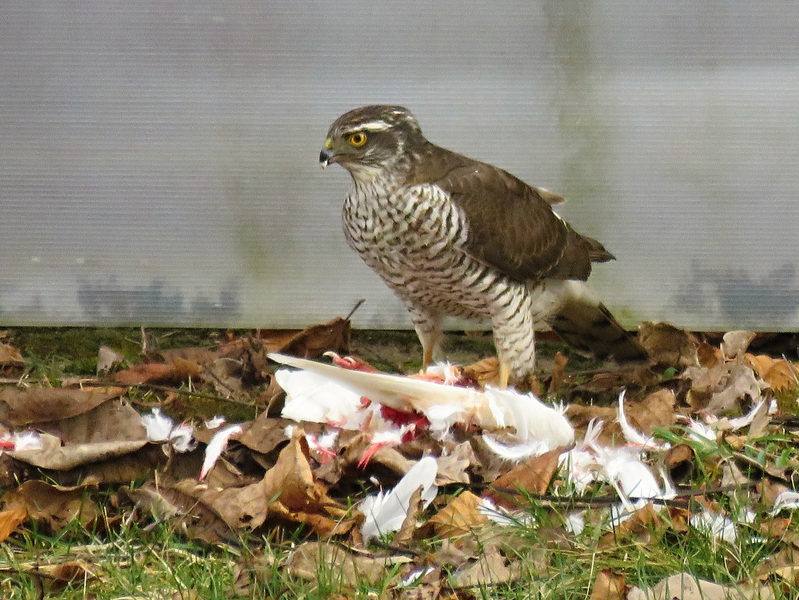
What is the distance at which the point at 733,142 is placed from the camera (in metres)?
4.18

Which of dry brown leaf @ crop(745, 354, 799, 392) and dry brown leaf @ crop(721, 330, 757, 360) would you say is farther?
dry brown leaf @ crop(721, 330, 757, 360)

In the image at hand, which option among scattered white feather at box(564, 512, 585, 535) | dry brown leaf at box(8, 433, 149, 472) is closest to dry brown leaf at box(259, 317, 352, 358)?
dry brown leaf at box(8, 433, 149, 472)

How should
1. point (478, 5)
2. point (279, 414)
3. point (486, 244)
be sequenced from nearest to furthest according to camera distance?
point (279, 414) → point (486, 244) → point (478, 5)

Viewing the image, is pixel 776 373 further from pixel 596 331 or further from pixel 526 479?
pixel 526 479

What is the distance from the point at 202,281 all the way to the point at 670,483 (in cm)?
246

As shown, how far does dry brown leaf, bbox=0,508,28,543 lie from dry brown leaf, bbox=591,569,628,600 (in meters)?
1.44

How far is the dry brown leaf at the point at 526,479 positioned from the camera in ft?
8.41

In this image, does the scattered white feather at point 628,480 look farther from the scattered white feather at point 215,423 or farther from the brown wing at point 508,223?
the scattered white feather at point 215,423

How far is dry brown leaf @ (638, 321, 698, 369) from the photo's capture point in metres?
4.16

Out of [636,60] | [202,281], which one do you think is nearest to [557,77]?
[636,60]

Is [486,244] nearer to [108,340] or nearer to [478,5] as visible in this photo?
[478,5]

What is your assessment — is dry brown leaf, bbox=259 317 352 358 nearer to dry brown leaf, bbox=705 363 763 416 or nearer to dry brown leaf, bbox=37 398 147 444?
dry brown leaf, bbox=37 398 147 444

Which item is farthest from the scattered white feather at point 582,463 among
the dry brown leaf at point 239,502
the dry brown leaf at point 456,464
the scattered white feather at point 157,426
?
the scattered white feather at point 157,426

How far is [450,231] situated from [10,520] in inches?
68.1
